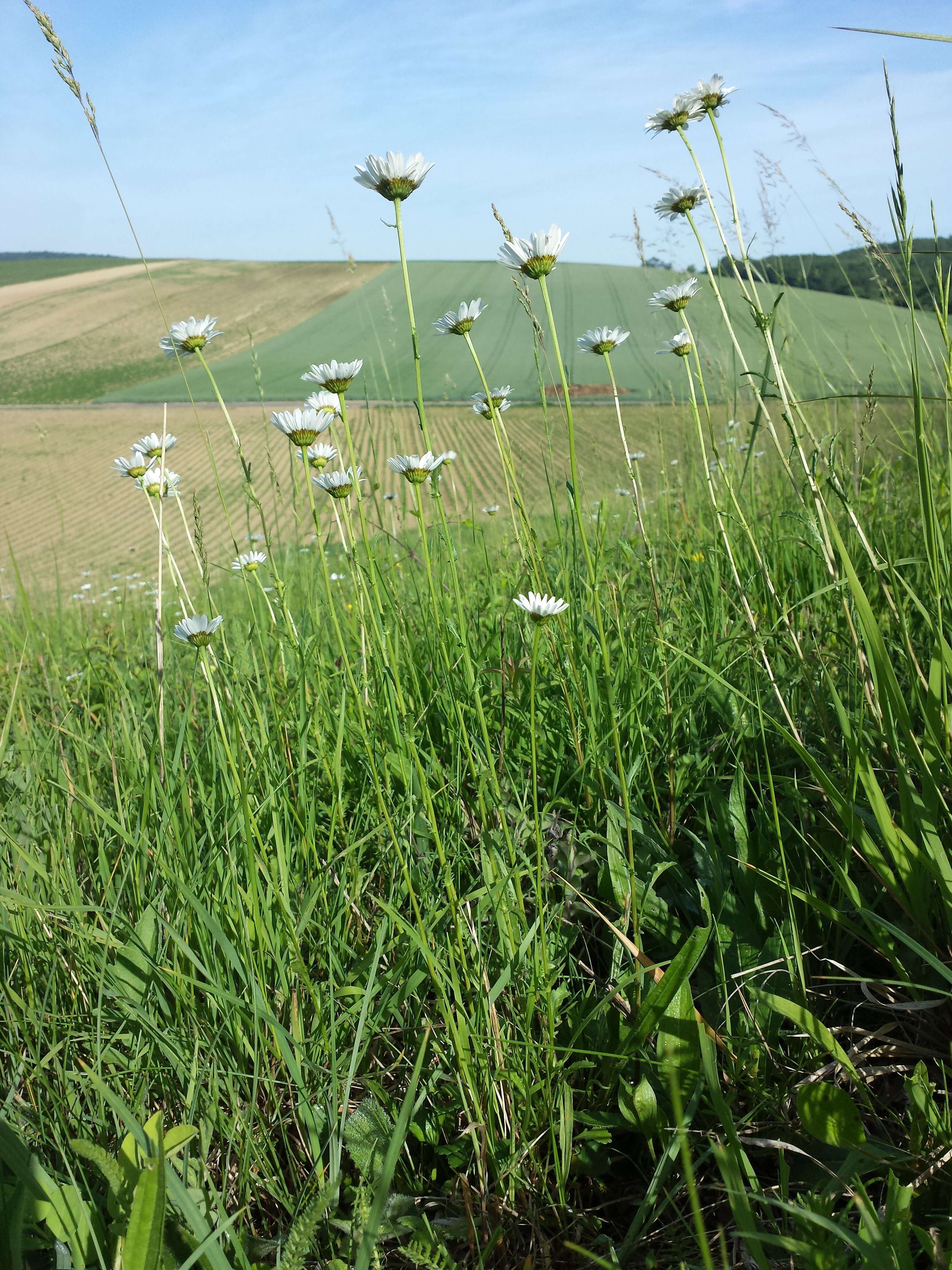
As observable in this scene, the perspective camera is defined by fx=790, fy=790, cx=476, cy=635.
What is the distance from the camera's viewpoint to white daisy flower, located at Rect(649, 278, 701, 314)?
1629 mm

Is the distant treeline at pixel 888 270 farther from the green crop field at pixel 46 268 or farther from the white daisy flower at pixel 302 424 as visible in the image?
the green crop field at pixel 46 268

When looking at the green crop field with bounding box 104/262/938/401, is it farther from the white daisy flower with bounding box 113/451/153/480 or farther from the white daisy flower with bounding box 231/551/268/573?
the white daisy flower with bounding box 231/551/268/573

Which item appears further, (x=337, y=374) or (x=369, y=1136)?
(x=337, y=374)

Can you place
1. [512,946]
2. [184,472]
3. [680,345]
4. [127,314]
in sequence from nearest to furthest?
[512,946] < [680,345] < [184,472] < [127,314]

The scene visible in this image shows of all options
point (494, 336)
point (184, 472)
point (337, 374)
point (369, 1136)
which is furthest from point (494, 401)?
point (494, 336)

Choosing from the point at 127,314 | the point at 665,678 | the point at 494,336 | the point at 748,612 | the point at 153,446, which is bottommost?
the point at 665,678

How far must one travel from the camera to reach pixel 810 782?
1299 millimetres

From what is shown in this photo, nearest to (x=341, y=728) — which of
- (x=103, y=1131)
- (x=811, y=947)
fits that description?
(x=103, y=1131)

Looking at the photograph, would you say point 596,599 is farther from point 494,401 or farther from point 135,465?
point 135,465

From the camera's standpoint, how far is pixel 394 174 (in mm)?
1165

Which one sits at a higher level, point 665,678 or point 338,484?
point 338,484

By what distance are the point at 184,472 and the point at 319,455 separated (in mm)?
16614

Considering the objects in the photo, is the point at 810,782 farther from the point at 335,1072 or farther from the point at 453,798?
the point at 335,1072

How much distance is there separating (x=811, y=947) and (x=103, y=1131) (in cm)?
94
